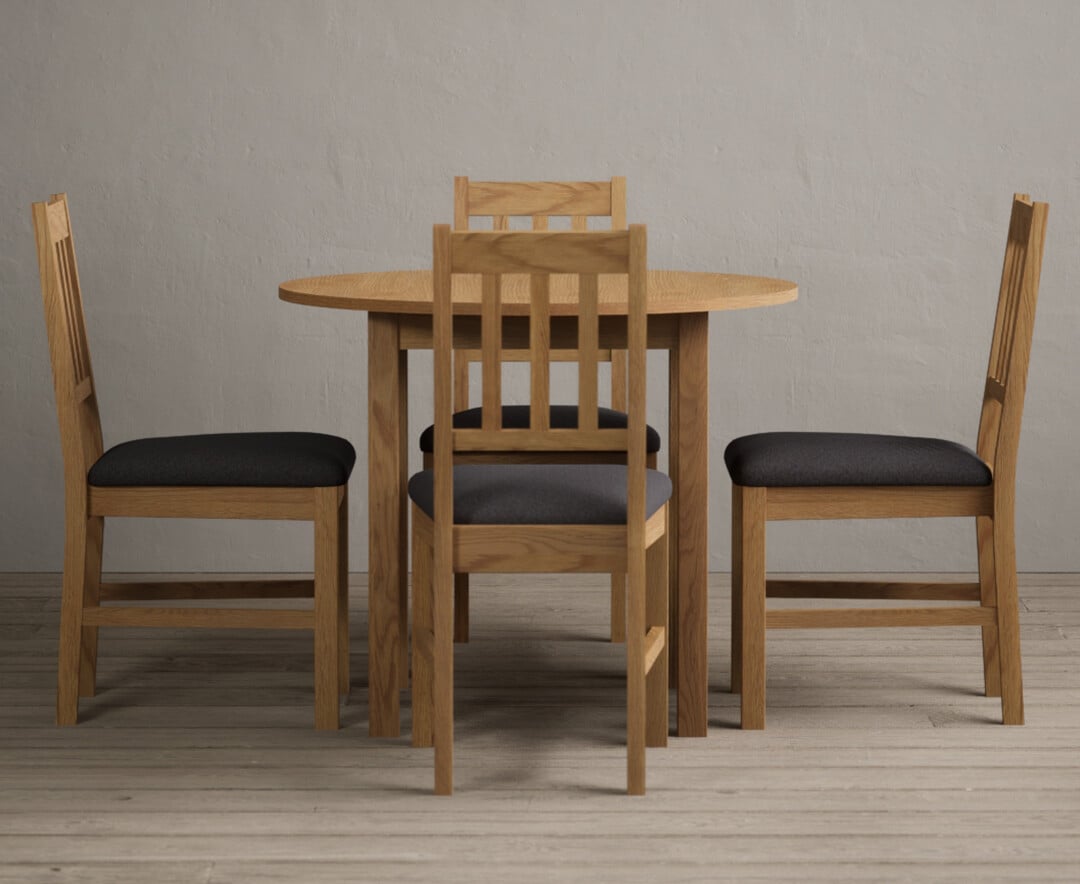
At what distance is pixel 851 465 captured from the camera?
2967 millimetres

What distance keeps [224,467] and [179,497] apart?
0.11 m

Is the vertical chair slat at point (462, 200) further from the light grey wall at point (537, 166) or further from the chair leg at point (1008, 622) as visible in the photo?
the chair leg at point (1008, 622)

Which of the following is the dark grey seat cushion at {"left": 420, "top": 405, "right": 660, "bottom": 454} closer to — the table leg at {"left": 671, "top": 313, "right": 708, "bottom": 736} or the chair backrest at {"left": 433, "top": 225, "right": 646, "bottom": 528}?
the table leg at {"left": 671, "top": 313, "right": 708, "bottom": 736}

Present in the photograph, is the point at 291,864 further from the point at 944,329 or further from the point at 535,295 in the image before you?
the point at 944,329

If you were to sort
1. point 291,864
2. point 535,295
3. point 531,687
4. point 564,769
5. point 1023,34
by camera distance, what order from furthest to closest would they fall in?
point 1023,34 < point 531,687 < point 564,769 < point 535,295 < point 291,864

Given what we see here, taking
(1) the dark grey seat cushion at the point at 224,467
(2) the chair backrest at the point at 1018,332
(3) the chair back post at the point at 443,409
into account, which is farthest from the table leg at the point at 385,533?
(2) the chair backrest at the point at 1018,332

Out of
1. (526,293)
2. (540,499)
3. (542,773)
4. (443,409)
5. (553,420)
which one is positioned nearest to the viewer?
(443,409)

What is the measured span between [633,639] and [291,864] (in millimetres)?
663

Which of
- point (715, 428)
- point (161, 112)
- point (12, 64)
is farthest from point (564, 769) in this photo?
point (12, 64)

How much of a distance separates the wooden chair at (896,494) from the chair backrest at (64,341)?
1.26m

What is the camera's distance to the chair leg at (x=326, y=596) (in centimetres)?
298

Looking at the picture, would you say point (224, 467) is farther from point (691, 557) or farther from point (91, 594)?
point (691, 557)

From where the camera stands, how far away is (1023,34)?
4.18m

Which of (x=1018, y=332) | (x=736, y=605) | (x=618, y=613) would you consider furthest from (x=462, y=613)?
(x=1018, y=332)
